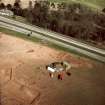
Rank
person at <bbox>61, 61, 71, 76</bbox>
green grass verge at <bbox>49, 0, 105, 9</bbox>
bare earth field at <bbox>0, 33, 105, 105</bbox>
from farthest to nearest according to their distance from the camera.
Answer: green grass verge at <bbox>49, 0, 105, 9</bbox> → person at <bbox>61, 61, 71, 76</bbox> → bare earth field at <bbox>0, 33, 105, 105</bbox>

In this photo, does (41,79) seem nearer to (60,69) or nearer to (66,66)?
(60,69)

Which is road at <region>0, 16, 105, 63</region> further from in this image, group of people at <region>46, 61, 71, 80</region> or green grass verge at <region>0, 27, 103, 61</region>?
group of people at <region>46, 61, 71, 80</region>

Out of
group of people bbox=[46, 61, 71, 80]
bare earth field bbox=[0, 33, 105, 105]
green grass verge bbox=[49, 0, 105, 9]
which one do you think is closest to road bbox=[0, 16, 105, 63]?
bare earth field bbox=[0, 33, 105, 105]

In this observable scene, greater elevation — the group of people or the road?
the road

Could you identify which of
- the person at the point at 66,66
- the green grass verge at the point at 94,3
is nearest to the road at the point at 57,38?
the person at the point at 66,66

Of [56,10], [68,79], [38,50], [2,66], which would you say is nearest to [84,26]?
[56,10]

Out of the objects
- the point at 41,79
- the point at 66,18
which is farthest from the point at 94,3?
the point at 41,79
